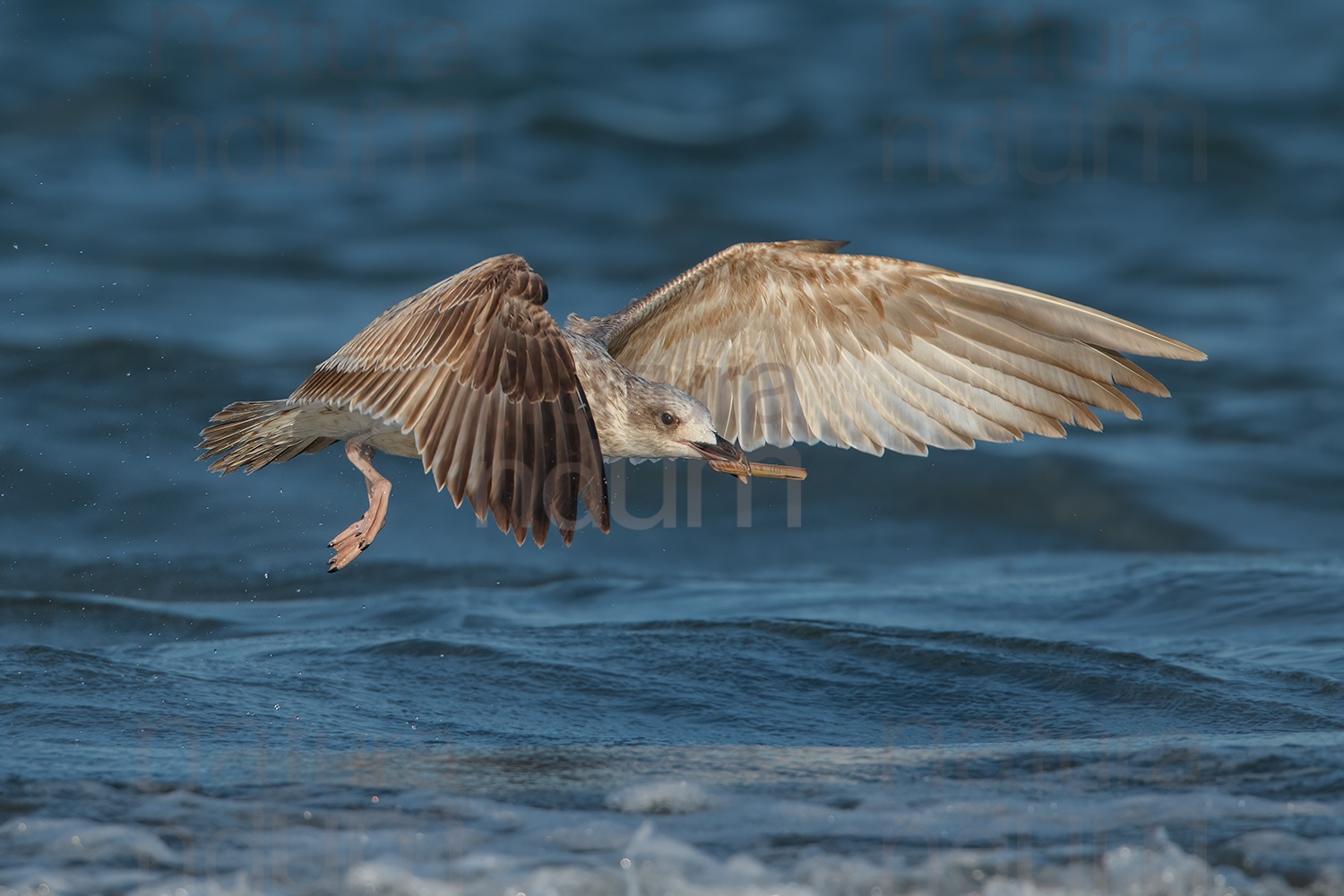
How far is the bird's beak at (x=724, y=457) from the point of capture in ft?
16.4

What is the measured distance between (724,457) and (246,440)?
1.79 meters

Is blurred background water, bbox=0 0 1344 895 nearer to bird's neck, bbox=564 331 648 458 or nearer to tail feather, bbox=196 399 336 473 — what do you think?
tail feather, bbox=196 399 336 473

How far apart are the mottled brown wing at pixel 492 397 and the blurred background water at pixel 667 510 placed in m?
0.80

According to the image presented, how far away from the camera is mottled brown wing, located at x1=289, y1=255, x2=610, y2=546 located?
4.23m

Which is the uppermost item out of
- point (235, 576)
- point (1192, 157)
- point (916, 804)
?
point (1192, 157)

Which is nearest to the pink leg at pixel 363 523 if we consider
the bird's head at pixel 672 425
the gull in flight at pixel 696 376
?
the gull in flight at pixel 696 376

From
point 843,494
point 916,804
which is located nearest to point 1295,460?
point 843,494

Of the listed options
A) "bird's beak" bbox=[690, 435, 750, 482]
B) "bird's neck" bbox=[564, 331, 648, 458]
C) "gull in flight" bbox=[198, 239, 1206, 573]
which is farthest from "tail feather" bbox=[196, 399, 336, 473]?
"bird's beak" bbox=[690, 435, 750, 482]

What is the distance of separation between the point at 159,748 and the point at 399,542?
3437 mm

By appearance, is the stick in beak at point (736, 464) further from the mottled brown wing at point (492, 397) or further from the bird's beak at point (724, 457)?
the mottled brown wing at point (492, 397)

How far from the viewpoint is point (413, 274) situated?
38.0 feet

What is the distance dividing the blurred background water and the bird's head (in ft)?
2.70

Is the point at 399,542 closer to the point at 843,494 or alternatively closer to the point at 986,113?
the point at 843,494

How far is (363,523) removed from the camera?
16.9ft
